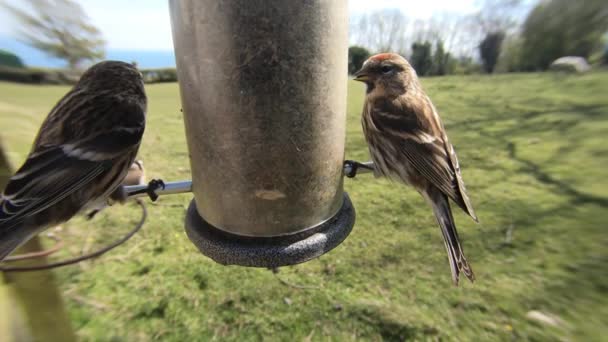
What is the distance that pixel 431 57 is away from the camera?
1116 centimetres

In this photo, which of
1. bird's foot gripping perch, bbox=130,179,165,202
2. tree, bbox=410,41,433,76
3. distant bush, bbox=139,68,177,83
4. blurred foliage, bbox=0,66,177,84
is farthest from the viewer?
tree, bbox=410,41,433,76

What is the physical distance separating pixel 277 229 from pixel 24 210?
1090mm

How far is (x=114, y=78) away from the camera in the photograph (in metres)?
2.15

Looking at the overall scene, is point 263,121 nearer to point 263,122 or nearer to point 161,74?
point 263,122

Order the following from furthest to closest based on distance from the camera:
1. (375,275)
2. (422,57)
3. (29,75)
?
1. (422,57)
2. (29,75)
3. (375,275)

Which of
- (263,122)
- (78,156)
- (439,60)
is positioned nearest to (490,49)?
(439,60)

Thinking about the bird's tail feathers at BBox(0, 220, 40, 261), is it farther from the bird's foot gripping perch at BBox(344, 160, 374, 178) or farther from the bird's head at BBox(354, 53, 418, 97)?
the bird's head at BBox(354, 53, 418, 97)

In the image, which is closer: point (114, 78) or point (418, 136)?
point (114, 78)

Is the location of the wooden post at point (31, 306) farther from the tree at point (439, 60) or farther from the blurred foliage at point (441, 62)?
the tree at point (439, 60)

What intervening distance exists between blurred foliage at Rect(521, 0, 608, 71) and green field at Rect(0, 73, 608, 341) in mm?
7268

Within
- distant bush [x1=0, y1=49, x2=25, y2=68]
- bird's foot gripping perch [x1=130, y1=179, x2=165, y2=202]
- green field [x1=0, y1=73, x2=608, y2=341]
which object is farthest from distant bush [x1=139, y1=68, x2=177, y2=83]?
bird's foot gripping perch [x1=130, y1=179, x2=165, y2=202]

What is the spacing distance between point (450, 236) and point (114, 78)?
6.70 feet

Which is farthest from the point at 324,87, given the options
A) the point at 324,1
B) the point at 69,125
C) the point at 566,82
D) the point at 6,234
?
the point at 566,82

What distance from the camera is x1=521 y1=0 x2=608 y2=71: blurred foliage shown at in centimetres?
1057
